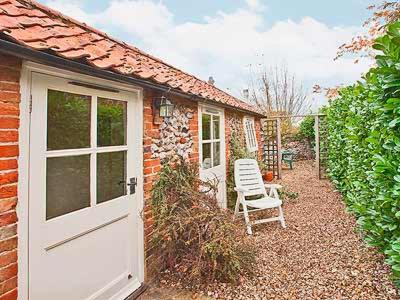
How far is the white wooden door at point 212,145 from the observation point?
512 centimetres

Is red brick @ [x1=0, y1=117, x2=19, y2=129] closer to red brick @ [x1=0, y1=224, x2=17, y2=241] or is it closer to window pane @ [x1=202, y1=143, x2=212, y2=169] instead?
red brick @ [x1=0, y1=224, x2=17, y2=241]

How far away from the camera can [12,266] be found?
1835 millimetres

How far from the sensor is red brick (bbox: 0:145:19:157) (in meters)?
1.78

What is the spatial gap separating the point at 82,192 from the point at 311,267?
2.82 metres

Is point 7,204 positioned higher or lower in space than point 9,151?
lower

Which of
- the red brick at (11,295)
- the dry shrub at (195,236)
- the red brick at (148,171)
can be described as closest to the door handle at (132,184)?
the red brick at (148,171)

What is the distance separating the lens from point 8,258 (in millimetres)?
1809

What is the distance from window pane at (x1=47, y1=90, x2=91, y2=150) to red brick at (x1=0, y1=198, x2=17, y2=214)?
47 cm

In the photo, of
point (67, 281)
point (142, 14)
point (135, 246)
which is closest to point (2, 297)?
point (67, 281)

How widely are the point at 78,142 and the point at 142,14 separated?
7.67 meters

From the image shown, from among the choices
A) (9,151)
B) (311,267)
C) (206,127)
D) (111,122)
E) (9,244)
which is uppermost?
(206,127)

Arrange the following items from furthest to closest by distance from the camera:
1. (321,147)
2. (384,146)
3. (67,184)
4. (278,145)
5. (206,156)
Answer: (278,145) < (321,147) < (206,156) < (384,146) < (67,184)

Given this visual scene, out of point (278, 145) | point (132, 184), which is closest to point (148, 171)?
point (132, 184)

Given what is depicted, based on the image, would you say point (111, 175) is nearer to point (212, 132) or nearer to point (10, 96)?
point (10, 96)
